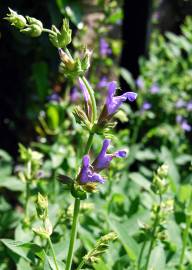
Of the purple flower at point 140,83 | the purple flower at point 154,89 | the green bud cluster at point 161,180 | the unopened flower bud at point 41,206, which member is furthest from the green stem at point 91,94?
A: the purple flower at point 154,89

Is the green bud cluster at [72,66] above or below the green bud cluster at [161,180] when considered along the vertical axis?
above

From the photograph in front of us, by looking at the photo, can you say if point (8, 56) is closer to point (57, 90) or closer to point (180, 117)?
point (57, 90)

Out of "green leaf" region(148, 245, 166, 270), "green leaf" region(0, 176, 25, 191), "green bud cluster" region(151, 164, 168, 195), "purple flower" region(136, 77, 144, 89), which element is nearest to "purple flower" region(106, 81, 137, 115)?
"green bud cluster" region(151, 164, 168, 195)

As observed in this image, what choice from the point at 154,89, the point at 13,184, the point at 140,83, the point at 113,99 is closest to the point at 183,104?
the point at 154,89

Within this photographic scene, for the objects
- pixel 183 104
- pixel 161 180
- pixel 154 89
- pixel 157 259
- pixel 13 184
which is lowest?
pixel 157 259

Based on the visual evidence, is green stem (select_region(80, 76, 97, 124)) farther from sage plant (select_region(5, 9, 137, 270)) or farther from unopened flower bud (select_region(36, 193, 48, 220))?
unopened flower bud (select_region(36, 193, 48, 220))

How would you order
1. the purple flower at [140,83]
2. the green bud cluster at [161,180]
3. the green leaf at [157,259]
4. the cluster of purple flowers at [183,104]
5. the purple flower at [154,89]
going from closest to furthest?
the green bud cluster at [161,180], the green leaf at [157,259], the purple flower at [140,83], the purple flower at [154,89], the cluster of purple flowers at [183,104]

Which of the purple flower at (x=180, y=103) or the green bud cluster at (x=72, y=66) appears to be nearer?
the green bud cluster at (x=72, y=66)

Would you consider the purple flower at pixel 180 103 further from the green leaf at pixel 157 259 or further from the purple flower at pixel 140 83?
the green leaf at pixel 157 259

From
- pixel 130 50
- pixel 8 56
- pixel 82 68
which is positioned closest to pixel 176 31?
pixel 130 50

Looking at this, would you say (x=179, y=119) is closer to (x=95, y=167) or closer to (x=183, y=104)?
(x=183, y=104)
